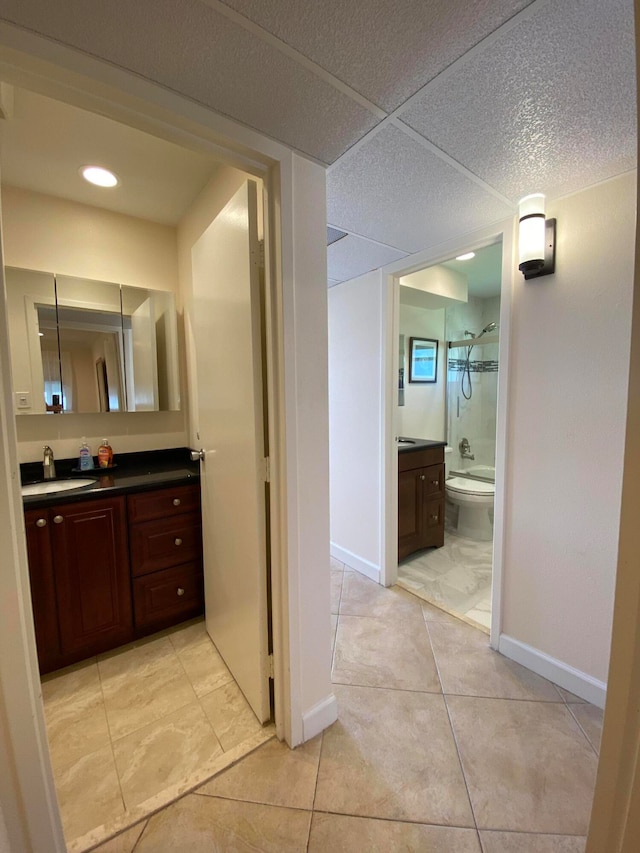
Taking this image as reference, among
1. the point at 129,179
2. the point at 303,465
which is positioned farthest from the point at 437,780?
the point at 129,179

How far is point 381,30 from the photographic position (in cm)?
76

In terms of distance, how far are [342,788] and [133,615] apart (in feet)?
4.10

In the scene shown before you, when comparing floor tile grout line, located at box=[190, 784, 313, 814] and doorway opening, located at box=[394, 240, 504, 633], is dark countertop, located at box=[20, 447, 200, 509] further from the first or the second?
doorway opening, located at box=[394, 240, 504, 633]

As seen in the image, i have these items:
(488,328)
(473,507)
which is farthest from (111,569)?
(488,328)

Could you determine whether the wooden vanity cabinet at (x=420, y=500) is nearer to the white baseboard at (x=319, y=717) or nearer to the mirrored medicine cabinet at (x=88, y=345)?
the white baseboard at (x=319, y=717)

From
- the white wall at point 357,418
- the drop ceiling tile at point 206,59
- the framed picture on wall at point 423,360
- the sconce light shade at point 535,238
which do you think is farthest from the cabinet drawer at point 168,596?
the framed picture on wall at point 423,360

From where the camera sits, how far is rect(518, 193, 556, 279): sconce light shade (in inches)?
55.2

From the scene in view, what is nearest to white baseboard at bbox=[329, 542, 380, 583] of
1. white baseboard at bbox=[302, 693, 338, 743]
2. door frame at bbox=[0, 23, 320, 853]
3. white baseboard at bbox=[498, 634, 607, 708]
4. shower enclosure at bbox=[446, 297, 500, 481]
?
white baseboard at bbox=[498, 634, 607, 708]

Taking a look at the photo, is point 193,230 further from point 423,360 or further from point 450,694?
point 450,694

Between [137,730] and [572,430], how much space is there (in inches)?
85.0

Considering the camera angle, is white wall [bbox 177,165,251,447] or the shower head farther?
the shower head

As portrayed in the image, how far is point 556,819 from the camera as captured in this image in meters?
1.03

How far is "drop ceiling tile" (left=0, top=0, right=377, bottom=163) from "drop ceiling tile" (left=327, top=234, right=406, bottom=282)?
2.69 feet

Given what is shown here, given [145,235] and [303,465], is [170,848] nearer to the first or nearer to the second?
[303,465]
